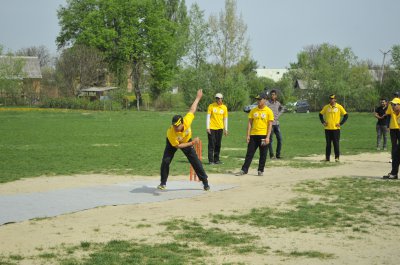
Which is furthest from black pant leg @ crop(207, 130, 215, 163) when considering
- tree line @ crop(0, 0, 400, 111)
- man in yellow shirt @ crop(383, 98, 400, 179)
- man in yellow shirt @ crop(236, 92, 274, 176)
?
tree line @ crop(0, 0, 400, 111)

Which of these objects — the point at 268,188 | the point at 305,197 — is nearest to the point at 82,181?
the point at 268,188

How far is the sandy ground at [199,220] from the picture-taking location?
7.04 m

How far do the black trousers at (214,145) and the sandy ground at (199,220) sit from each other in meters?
3.75

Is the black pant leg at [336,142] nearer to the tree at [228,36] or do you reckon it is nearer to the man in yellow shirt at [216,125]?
the man in yellow shirt at [216,125]

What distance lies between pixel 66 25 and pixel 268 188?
72021 millimetres

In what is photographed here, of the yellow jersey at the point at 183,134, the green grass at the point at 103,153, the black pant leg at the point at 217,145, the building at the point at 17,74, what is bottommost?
the green grass at the point at 103,153

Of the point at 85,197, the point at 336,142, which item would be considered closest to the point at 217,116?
the point at 336,142

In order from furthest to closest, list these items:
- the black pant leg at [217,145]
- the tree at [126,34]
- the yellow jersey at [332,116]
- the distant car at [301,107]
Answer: the tree at [126,34], the distant car at [301,107], the yellow jersey at [332,116], the black pant leg at [217,145]

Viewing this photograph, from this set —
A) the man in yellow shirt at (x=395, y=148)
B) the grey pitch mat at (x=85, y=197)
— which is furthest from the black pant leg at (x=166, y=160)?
the man in yellow shirt at (x=395, y=148)

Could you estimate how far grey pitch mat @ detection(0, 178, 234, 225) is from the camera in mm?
9625

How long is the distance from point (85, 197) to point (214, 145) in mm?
6547

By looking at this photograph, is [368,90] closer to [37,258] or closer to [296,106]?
[296,106]

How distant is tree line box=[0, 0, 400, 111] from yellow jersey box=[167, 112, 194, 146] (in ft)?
183

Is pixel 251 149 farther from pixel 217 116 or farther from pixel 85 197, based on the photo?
pixel 85 197
